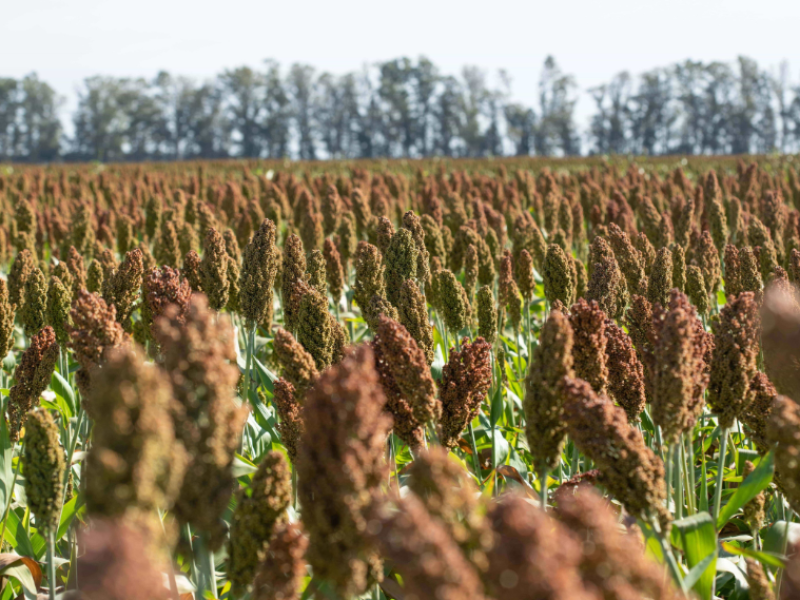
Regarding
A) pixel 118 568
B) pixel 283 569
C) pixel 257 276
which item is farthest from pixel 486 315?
pixel 118 568

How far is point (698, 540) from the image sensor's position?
76.2 inches

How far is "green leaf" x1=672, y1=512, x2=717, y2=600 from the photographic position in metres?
1.89

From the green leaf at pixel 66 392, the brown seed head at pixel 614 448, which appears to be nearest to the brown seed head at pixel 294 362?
the brown seed head at pixel 614 448

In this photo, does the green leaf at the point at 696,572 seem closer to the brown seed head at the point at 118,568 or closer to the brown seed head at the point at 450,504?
the brown seed head at the point at 450,504

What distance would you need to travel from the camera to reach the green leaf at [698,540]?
74.5 inches

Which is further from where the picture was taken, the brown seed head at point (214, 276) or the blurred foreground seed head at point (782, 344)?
the brown seed head at point (214, 276)

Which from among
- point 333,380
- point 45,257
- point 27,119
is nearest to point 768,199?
point 333,380

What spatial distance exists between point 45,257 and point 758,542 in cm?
736

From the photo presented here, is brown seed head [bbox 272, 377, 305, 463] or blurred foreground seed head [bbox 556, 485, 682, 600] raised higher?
blurred foreground seed head [bbox 556, 485, 682, 600]

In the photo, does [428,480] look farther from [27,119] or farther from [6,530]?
[27,119]

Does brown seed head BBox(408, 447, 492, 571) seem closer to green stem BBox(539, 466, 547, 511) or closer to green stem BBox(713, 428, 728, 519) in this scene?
green stem BBox(539, 466, 547, 511)

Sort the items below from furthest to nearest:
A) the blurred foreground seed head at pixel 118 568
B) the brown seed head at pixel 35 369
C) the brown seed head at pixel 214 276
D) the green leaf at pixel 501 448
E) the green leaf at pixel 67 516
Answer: the green leaf at pixel 501 448 < the brown seed head at pixel 214 276 < the green leaf at pixel 67 516 < the brown seed head at pixel 35 369 < the blurred foreground seed head at pixel 118 568

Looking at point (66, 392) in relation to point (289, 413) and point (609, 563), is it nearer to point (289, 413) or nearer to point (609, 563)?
point (289, 413)

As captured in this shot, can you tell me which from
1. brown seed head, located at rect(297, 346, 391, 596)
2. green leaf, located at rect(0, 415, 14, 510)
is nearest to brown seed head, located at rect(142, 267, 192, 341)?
green leaf, located at rect(0, 415, 14, 510)
